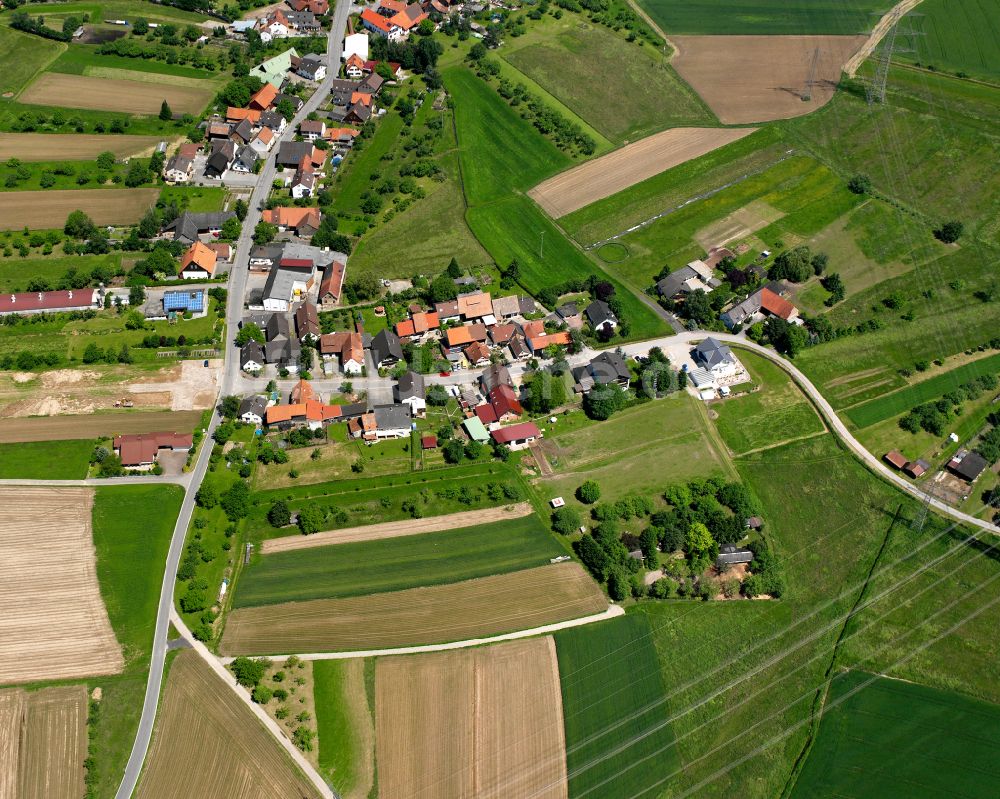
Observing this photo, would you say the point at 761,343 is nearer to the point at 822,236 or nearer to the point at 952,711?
the point at 822,236

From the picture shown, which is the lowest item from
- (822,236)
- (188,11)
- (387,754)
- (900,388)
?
(387,754)

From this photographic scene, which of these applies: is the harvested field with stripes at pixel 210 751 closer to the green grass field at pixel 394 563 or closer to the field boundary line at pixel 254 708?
the field boundary line at pixel 254 708

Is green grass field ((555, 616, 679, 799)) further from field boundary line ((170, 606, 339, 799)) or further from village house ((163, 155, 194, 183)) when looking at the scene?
village house ((163, 155, 194, 183))

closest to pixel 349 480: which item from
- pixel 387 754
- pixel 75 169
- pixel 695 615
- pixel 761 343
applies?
pixel 387 754

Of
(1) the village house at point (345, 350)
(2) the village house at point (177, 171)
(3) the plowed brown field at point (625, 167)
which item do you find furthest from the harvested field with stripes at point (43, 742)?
(3) the plowed brown field at point (625, 167)

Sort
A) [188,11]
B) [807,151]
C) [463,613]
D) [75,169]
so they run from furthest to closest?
[188,11] < [807,151] < [75,169] < [463,613]

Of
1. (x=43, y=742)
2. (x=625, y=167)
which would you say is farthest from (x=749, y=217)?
(x=43, y=742)

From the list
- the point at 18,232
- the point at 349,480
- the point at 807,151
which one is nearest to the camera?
the point at 349,480
